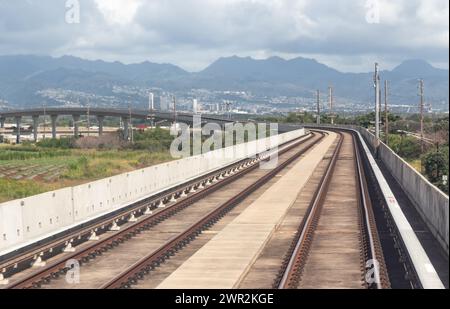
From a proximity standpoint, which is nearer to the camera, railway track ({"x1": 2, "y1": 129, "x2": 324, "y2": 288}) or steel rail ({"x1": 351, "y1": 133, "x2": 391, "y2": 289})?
steel rail ({"x1": 351, "y1": 133, "x2": 391, "y2": 289})

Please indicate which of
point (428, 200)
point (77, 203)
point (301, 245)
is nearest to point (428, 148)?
point (428, 200)

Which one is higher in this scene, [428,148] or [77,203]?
[77,203]

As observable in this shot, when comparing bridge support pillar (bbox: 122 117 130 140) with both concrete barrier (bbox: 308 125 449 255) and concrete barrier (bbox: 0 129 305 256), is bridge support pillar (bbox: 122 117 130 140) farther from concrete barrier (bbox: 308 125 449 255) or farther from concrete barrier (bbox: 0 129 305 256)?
concrete barrier (bbox: 308 125 449 255)

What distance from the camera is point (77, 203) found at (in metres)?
22.0

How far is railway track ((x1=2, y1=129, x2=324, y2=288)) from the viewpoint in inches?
635

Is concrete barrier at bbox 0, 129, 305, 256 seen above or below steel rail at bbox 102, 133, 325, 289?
above

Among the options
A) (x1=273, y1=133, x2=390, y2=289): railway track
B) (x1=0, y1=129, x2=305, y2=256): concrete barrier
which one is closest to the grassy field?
(x1=0, y1=129, x2=305, y2=256): concrete barrier

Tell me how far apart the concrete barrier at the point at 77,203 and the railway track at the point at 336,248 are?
6196mm

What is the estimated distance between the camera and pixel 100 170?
56344 mm

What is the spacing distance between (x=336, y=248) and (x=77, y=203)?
24.7 feet

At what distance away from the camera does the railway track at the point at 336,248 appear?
604 inches

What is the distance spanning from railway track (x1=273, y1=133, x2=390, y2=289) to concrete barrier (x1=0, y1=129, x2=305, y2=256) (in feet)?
20.3

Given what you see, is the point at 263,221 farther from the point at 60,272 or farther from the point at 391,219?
the point at 60,272

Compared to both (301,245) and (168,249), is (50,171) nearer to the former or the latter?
(168,249)
